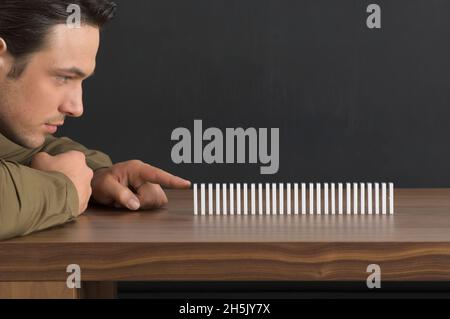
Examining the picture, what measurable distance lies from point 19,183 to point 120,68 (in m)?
1.65

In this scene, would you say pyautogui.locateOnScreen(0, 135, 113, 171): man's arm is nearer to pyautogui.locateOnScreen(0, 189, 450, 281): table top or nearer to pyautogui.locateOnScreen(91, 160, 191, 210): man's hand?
pyautogui.locateOnScreen(91, 160, 191, 210): man's hand

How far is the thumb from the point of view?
70.2 inches

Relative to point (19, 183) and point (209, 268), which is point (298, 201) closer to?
point (209, 268)

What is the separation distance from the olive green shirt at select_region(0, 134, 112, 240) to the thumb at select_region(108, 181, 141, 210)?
17cm

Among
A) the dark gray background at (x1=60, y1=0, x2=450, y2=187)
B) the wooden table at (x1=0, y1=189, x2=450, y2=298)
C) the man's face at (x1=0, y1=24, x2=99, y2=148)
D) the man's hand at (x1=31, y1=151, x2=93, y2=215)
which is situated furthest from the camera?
the dark gray background at (x1=60, y1=0, x2=450, y2=187)

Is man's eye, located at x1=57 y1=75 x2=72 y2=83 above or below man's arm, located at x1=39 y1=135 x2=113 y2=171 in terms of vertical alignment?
above

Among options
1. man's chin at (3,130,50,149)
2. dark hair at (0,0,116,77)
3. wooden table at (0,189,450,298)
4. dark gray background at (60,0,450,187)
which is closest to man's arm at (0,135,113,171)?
man's chin at (3,130,50,149)

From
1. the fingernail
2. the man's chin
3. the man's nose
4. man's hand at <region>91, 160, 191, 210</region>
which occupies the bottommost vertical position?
the fingernail

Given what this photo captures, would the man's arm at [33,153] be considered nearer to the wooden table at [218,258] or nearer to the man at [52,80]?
the man at [52,80]

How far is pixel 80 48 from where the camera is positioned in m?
1.79

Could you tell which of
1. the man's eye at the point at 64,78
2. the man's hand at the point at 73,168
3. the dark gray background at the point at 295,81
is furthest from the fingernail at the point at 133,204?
the dark gray background at the point at 295,81

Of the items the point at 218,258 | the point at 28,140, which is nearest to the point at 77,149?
the point at 28,140

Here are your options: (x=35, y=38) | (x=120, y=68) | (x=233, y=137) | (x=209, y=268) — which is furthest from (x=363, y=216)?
(x=120, y=68)

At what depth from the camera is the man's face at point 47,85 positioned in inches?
69.6
